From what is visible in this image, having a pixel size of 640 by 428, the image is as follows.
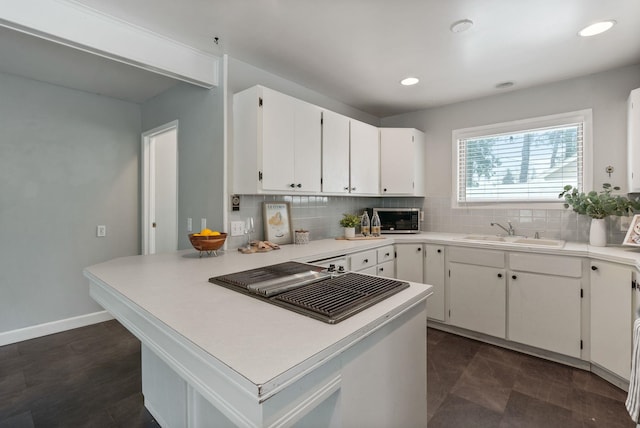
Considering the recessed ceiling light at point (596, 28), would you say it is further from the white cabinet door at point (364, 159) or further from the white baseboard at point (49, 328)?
the white baseboard at point (49, 328)

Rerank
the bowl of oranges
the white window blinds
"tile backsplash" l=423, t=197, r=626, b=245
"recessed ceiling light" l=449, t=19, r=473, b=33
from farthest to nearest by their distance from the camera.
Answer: the white window blinds
"tile backsplash" l=423, t=197, r=626, b=245
the bowl of oranges
"recessed ceiling light" l=449, t=19, r=473, b=33

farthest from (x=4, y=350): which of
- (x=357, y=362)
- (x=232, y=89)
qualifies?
(x=357, y=362)

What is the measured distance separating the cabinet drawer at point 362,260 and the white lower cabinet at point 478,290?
2.54ft

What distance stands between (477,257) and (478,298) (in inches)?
14.8

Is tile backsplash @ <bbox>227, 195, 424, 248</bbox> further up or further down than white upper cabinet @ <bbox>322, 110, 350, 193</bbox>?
further down

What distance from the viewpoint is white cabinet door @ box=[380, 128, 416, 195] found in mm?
3582

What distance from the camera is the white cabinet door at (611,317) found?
6.77 ft

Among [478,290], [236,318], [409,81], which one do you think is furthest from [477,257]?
[236,318]

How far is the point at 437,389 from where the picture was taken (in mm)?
2146

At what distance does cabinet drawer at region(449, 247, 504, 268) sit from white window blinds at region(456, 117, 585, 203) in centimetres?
84

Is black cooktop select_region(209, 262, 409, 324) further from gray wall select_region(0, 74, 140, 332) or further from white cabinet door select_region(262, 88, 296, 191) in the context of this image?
gray wall select_region(0, 74, 140, 332)

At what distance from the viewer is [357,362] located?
1004mm

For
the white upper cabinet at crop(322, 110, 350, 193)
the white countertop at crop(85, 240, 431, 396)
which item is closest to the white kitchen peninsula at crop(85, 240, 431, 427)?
the white countertop at crop(85, 240, 431, 396)

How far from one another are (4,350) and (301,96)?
348cm
